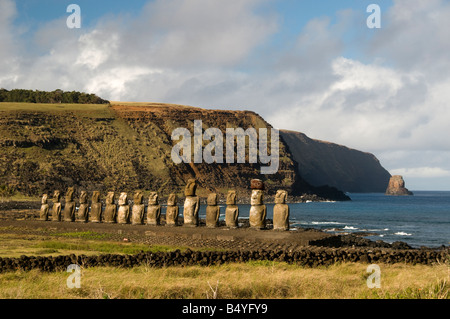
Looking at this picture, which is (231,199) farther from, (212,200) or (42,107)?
(42,107)

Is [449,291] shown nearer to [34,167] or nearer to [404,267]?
[404,267]

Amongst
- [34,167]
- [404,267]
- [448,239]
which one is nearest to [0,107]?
[34,167]

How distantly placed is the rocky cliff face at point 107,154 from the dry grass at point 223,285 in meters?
62.6

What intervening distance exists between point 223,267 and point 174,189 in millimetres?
73888

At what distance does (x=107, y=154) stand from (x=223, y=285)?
79915 mm

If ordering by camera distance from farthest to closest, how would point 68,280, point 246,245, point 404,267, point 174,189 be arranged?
point 174,189 → point 246,245 → point 404,267 → point 68,280

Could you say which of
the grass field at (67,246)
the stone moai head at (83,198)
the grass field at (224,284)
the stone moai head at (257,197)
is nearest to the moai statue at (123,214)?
the grass field at (67,246)

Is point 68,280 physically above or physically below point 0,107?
below

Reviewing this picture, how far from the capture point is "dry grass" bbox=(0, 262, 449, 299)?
8945 mm

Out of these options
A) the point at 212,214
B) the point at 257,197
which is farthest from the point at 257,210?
the point at 212,214

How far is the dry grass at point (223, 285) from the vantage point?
8.95m

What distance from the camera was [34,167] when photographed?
73.9m

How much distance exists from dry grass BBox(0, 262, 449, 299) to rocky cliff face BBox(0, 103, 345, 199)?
6255cm
